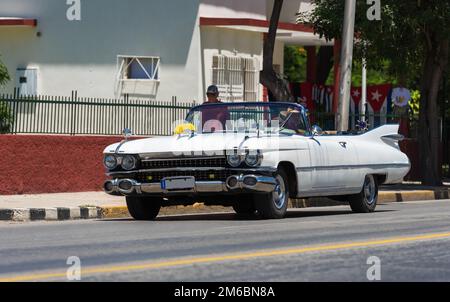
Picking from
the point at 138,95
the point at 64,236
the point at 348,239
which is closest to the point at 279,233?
the point at 348,239

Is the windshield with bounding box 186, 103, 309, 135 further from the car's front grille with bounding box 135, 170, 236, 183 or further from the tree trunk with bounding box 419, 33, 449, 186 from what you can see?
the tree trunk with bounding box 419, 33, 449, 186

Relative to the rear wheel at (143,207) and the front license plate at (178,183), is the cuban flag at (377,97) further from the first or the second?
the front license plate at (178,183)

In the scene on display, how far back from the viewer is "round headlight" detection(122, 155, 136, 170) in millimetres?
15344

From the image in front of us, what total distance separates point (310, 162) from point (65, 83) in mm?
13566

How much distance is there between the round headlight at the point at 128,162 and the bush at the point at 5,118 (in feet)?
19.9

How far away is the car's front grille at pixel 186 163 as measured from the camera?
15.0m

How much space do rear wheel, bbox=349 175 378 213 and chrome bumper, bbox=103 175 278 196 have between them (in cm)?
282

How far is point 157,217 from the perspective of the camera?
17.3 meters

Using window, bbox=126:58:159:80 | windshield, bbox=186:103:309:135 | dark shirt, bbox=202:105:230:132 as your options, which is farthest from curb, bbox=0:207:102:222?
window, bbox=126:58:159:80

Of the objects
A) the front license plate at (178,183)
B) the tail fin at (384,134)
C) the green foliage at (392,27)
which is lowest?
the front license plate at (178,183)

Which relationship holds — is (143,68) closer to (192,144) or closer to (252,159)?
(192,144)

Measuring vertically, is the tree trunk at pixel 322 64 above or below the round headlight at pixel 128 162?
above

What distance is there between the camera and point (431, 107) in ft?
91.1

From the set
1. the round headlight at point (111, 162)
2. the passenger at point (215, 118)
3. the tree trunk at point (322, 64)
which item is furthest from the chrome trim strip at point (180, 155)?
the tree trunk at point (322, 64)
